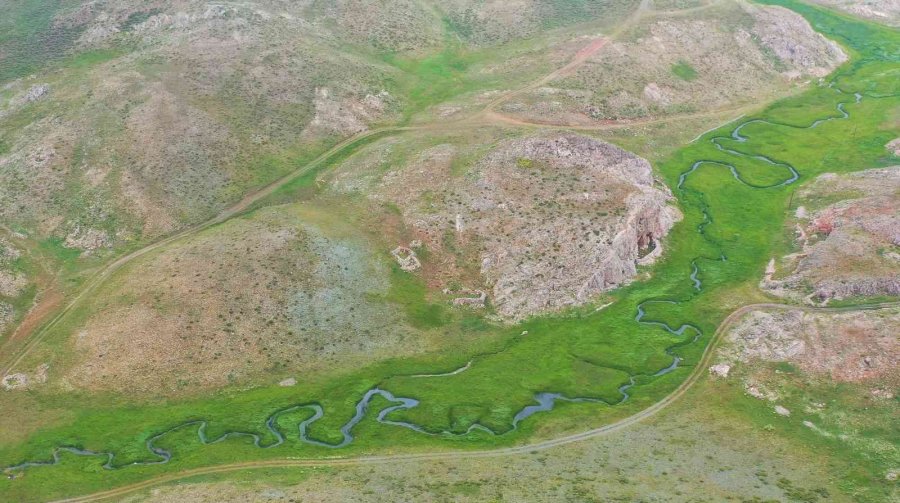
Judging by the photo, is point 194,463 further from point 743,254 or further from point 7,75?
point 7,75

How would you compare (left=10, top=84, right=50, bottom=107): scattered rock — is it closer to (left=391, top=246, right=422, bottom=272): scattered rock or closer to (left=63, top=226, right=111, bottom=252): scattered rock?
(left=63, top=226, right=111, bottom=252): scattered rock

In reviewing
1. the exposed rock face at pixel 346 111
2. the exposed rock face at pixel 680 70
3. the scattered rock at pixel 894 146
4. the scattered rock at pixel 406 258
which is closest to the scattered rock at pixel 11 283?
the scattered rock at pixel 406 258

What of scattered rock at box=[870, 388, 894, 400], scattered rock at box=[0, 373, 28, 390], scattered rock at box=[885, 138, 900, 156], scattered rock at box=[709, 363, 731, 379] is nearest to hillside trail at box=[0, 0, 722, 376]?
scattered rock at box=[0, 373, 28, 390]

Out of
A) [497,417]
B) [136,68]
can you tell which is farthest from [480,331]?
[136,68]

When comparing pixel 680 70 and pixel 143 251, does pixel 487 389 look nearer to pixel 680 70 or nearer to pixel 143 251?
pixel 143 251

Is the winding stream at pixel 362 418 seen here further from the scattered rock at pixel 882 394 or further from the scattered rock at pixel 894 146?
the scattered rock at pixel 894 146
